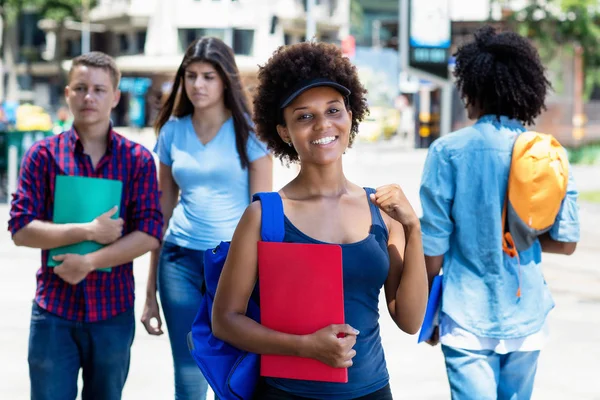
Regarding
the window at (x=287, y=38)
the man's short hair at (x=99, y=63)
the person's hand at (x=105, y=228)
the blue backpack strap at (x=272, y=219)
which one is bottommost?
the person's hand at (x=105, y=228)

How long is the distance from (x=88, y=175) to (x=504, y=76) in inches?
64.4

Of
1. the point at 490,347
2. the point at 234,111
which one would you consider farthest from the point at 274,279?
the point at 234,111

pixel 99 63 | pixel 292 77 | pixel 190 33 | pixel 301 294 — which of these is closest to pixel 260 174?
pixel 99 63

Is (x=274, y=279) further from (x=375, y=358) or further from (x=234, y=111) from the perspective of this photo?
(x=234, y=111)

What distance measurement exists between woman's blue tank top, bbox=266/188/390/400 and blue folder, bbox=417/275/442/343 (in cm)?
106

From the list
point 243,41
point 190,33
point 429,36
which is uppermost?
point 190,33

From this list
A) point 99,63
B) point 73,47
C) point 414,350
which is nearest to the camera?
point 99,63

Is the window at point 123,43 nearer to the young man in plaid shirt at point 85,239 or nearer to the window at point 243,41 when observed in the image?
the window at point 243,41

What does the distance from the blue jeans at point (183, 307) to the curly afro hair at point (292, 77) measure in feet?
4.92

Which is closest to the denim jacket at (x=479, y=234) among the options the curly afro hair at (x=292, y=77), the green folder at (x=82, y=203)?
the curly afro hair at (x=292, y=77)

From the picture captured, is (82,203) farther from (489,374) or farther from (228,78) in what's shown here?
(489,374)

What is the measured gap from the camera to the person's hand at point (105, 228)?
12.0 feet

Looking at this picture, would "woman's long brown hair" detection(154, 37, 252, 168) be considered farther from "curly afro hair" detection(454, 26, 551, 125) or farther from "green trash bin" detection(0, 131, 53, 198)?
"green trash bin" detection(0, 131, 53, 198)

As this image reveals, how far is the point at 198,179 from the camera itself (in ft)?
14.7
